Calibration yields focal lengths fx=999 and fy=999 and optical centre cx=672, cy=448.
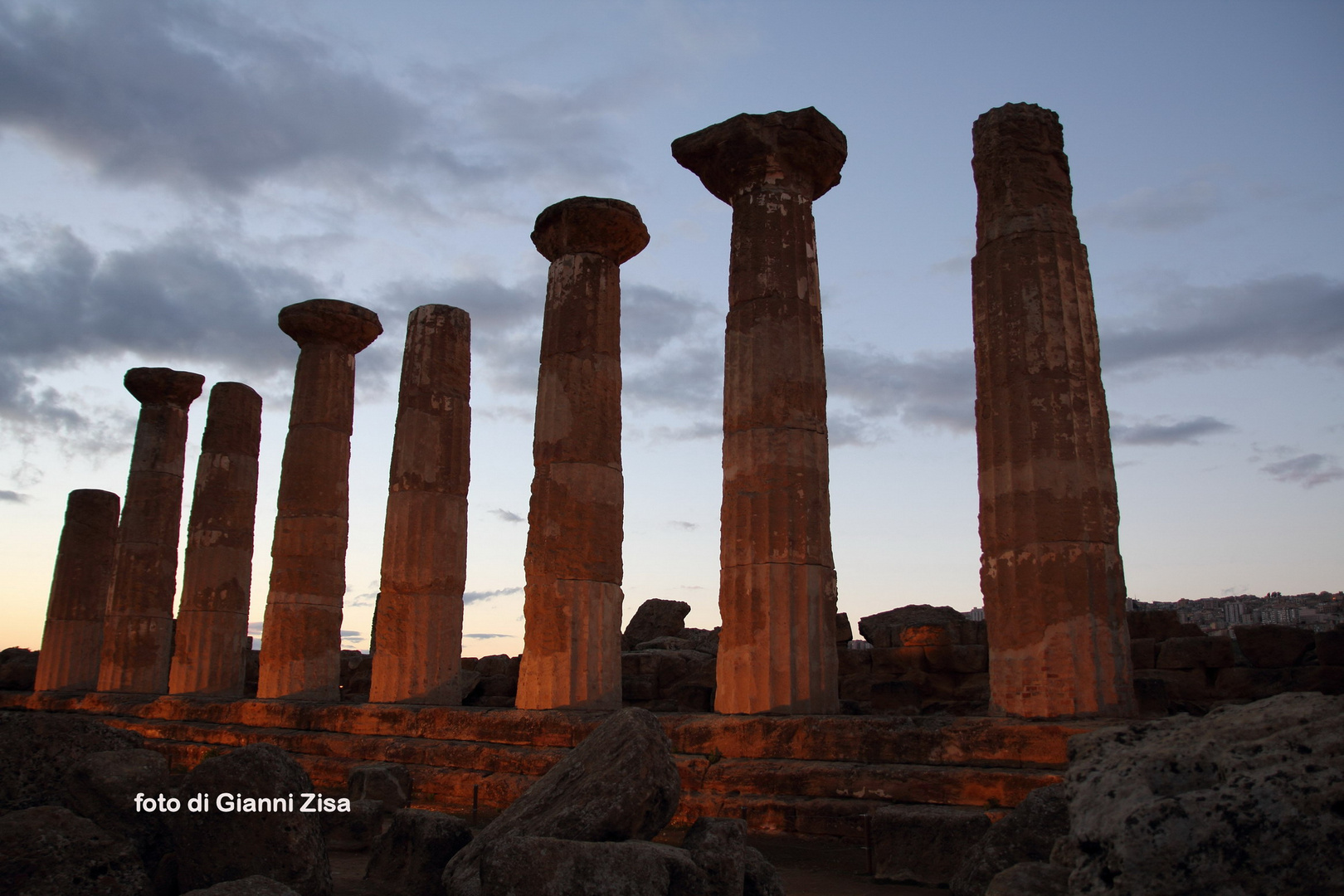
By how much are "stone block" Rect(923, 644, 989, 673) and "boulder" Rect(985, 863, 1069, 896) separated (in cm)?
1153

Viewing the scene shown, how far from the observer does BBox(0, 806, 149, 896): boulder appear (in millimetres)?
5363

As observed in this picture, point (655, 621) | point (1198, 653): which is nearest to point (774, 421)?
point (1198, 653)

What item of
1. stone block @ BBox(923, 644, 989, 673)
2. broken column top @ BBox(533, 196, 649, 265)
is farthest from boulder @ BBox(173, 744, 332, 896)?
stone block @ BBox(923, 644, 989, 673)

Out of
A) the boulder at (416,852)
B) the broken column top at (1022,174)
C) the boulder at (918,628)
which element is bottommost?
the boulder at (416,852)

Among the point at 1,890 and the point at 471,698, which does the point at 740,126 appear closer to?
the point at 1,890


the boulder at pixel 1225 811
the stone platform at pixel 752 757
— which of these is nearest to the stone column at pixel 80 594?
the stone platform at pixel 752 757

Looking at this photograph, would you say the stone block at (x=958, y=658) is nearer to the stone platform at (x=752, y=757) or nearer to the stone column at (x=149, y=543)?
the stone platform at (x=752, y=757)

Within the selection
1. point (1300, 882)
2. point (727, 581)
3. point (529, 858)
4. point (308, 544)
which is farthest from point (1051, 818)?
point (308, 544)

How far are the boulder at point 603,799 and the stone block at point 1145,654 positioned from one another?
10.8 meters

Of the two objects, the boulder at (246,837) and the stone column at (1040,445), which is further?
the stone column at (1040,445)

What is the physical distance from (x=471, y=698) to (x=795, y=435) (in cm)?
1141

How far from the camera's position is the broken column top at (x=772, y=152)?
11086 mm

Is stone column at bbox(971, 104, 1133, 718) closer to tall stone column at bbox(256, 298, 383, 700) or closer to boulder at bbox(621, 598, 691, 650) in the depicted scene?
tall stone column at bbox(256, 298, 383, 700)

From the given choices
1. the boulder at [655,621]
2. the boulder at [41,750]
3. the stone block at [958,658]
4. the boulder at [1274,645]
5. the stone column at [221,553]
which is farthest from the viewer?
the boulder at [655,621]
